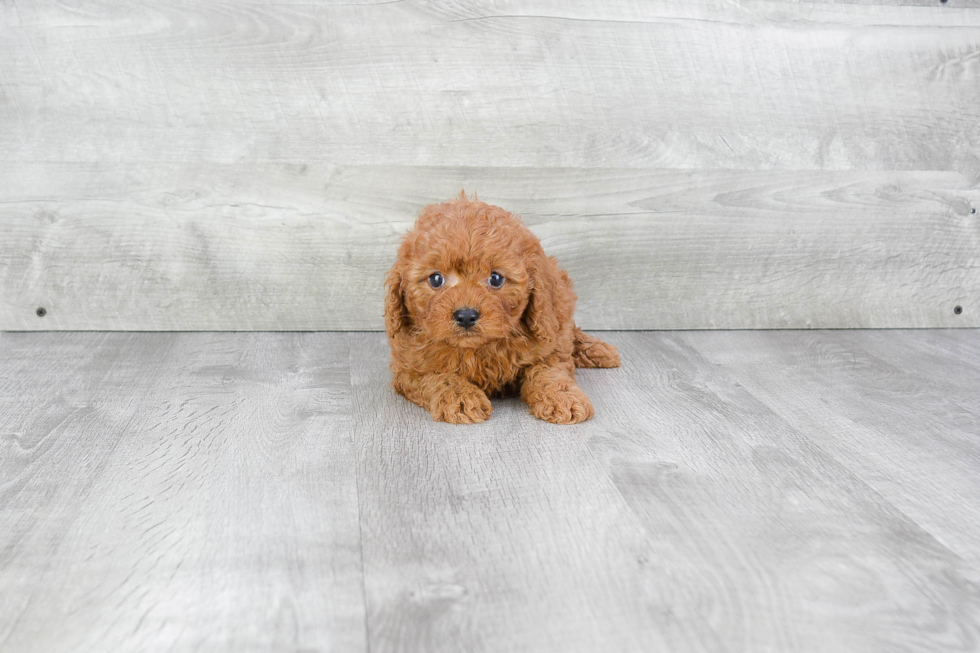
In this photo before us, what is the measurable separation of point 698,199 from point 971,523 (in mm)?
1409

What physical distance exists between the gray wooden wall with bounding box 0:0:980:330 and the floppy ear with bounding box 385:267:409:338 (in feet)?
2.29

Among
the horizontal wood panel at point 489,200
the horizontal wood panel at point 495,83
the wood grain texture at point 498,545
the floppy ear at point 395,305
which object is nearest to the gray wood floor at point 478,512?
the wood grain texture at point 498,545

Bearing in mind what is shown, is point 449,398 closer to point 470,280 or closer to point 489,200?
point 470,280

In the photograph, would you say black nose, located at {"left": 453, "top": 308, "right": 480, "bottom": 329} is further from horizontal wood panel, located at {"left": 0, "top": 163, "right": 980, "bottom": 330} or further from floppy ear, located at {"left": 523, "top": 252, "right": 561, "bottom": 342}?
horizontal wood panel, located at {"left": 0, "top": 163, "right": 980, "bottom": 330}

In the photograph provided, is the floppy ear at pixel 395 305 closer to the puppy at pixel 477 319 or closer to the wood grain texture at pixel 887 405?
the puppy at pixel 477 319

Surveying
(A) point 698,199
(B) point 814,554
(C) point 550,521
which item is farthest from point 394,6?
(B) point 814,554

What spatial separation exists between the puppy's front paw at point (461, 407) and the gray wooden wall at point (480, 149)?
81 cm

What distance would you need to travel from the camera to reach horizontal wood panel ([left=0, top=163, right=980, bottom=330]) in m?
2.61

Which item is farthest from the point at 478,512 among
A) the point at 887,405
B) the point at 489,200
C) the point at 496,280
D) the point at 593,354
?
the point at 489,200

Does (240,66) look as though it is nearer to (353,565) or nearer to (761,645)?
(353,565)

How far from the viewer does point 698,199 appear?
2756mm

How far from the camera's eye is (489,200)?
2689mm

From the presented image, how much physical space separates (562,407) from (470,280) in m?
0.35

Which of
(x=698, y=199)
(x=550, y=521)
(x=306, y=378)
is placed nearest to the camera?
(x=550, y=521)
